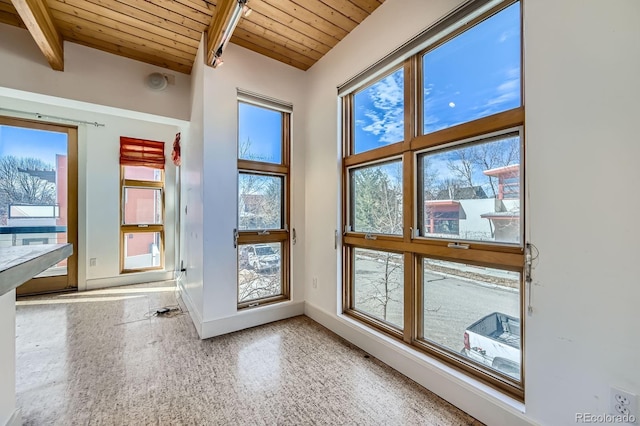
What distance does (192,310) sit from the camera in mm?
2953

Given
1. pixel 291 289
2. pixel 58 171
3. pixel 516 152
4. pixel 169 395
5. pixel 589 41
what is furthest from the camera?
pixel 58 171

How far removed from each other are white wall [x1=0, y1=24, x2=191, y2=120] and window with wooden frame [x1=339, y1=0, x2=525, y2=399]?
230 cm

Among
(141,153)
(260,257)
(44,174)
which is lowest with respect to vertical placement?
(260,257)

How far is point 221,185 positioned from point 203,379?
168cm

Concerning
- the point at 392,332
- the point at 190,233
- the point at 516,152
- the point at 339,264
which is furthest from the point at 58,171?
the point at 516,152

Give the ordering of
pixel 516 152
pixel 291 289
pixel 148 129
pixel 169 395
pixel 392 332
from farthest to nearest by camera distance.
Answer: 1. pixel 148 129
2. pixel 291 289
3. pixel 392 332
4. pixel 169 395
5. pixel 516 152

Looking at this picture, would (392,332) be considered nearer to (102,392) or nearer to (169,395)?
(169,395)

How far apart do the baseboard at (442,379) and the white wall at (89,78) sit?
10.8 feet

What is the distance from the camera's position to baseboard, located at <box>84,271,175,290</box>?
4152 millimetres

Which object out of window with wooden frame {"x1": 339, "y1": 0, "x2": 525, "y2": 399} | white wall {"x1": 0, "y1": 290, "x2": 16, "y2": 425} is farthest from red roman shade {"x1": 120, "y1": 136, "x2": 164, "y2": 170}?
window with wooden frame {"x1": 339, "y1": 0, "x2": 525, "y2": 399}

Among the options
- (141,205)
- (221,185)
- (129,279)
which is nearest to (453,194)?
(221,185)

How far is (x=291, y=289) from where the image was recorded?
3.08 metres

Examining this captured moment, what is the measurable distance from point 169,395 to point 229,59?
2.95 m

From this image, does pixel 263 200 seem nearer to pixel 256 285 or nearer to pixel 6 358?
pixel 256 285
